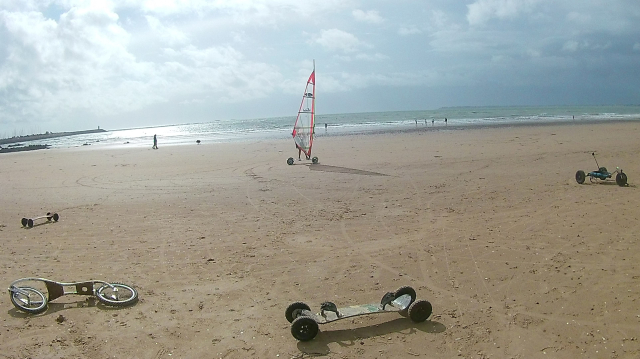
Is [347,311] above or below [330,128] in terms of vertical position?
below

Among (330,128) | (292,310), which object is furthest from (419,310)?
(330,128)

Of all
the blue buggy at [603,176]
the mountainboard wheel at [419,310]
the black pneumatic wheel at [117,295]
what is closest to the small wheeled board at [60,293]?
the black pneumatic wheel at [117,295]

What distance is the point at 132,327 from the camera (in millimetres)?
4695

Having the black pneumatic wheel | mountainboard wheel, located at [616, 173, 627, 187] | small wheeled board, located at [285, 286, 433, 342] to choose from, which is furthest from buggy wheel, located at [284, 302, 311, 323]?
mountainboard wheel, located at [616, 173, 627, 187]

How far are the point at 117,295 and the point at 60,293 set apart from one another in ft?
2.10

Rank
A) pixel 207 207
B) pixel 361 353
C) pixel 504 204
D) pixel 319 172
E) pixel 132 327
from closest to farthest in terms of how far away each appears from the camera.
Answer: pixel 361 353, pixel 132 327, pixel 504 204, pixel 207 207, pixel 319 172

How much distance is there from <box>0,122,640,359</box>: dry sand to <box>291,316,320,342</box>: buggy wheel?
0.08m

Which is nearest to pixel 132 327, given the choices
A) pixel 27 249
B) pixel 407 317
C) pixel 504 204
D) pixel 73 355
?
pixel 73 355

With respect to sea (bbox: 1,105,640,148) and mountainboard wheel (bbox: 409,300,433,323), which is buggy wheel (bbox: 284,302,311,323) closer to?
mountainboard wheel (bbox: 409,300,433,323)

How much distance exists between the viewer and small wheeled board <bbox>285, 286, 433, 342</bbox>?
430 cm

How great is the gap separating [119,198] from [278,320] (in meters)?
8.67

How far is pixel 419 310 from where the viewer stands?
459cm

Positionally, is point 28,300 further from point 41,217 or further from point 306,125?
point 306,125

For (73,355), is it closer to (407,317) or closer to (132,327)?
(132,327)
